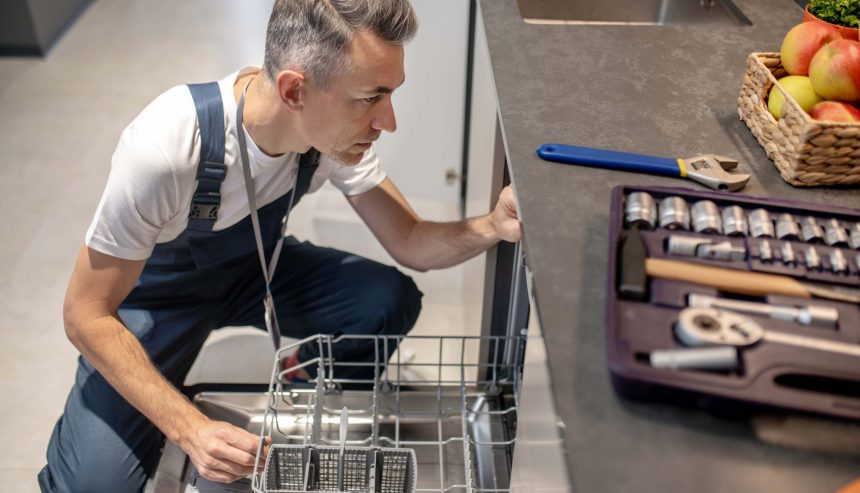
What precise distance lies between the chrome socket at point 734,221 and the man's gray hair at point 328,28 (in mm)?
552

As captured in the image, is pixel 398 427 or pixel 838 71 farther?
pixel 398 427

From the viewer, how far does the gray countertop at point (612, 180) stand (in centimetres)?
66

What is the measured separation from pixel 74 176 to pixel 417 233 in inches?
64.1

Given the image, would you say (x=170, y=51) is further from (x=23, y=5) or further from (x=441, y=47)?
(x=441, y=47)

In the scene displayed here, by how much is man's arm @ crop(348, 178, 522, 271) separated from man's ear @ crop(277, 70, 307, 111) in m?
0.38

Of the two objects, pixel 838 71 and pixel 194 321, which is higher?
pixel 838 71

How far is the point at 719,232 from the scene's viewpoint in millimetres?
848

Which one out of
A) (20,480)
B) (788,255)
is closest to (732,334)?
(788,255)

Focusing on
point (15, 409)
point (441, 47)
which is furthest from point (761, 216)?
point (15, 409)

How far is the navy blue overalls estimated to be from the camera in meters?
1.43

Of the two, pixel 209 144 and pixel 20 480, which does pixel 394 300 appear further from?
pixel 20 480

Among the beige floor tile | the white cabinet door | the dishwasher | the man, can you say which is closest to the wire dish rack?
the dishwasher

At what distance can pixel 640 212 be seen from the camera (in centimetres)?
86

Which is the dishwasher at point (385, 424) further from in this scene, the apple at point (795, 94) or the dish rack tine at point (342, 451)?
the apple at point (795, 94)
